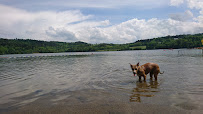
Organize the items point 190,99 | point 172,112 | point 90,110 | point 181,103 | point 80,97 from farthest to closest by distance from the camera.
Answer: point 80,97, point 190,99, point 181,103, point 90,110, point 172,112

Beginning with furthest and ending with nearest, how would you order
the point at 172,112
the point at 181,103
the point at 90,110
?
the point at 181,103
the point at 90,110
the point at 172,112

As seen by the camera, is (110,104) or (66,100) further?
(66,100)

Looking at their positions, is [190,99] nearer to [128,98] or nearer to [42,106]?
[128,98]

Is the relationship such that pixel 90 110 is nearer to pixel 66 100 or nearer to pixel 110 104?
pixel 110 104

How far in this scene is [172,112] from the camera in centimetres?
632

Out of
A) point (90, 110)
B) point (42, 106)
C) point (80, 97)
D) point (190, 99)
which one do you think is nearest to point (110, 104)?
point (90, 110)

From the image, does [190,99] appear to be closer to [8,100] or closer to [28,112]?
[28,112]

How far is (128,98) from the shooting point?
848 centimetres

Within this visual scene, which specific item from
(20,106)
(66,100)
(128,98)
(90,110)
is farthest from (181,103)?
(20,106)

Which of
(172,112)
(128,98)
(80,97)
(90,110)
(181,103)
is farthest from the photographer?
(80,97)

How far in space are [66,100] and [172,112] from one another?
5.69 m

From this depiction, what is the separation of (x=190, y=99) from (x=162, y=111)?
2649 millimetres

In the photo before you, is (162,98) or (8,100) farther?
(8,100)

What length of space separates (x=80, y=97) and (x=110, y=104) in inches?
93.7
